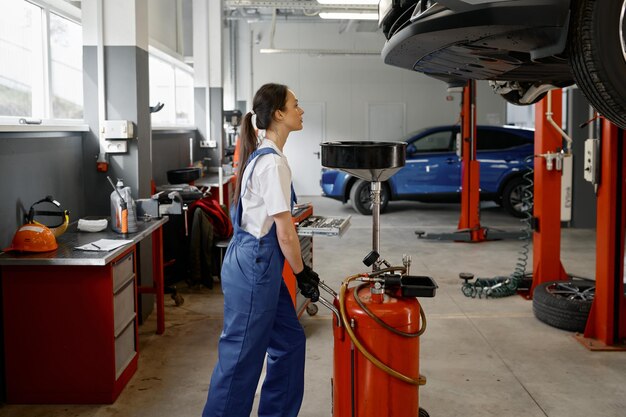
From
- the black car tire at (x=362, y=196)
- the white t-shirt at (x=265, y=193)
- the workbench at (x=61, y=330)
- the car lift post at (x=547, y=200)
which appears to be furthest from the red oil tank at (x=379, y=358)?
the black car tire at (x=362, y=196)

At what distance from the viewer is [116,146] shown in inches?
167

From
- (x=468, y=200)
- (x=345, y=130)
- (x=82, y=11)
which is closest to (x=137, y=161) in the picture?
(x=82, y=11)

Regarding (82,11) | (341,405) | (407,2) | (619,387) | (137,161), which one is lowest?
(619,387)

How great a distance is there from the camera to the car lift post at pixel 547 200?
4.93 m

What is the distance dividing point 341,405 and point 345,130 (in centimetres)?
1092

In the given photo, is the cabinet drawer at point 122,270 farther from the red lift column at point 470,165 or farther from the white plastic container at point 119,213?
the red lift column at point 470,165

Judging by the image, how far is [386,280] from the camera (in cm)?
252

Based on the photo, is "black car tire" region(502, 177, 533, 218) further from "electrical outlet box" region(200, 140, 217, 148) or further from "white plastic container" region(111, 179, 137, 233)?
"white plastic container" region(111, 179, 137, 233)

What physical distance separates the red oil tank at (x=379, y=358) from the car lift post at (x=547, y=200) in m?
2.83

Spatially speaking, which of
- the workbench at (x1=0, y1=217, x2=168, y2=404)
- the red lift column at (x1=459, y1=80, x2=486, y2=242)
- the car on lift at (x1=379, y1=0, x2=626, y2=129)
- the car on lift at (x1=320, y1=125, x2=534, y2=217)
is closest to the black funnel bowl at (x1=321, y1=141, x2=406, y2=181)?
the car on lift at (x1=379, y1=0, x2=626, y2=129)

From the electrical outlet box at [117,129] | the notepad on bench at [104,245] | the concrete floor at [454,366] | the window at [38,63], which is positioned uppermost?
the window at [38,63]

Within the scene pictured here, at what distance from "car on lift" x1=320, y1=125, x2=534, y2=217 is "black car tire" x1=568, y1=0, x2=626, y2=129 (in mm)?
7430

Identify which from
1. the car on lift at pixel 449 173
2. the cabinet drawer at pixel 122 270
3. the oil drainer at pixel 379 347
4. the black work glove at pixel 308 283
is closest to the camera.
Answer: the oil drainer at pixel 379 347

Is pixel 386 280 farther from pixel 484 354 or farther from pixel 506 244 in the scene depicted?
pixel 506 244
